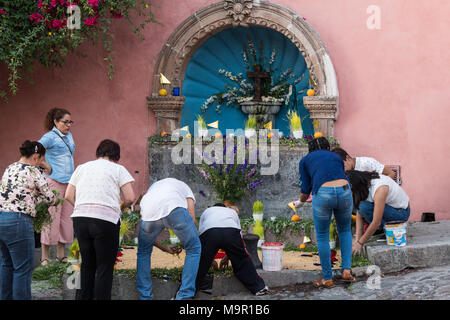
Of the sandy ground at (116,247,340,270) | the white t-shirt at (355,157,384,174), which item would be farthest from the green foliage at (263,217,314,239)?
the white t-shirt at (355,157,384,174)

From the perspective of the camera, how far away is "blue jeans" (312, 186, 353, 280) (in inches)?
179

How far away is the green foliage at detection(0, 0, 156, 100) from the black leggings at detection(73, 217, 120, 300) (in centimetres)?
326

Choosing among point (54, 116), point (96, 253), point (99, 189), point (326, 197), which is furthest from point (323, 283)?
point (54, 116)

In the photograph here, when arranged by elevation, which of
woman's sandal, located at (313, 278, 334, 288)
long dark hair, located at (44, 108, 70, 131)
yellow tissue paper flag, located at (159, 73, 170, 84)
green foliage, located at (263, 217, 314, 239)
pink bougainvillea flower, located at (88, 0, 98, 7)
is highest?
pink bougainvillea flower, located at (88, 0, 98, 7)

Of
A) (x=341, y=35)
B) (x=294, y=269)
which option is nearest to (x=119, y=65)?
(x=341, y=35)

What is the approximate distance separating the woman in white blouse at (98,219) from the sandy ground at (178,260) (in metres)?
1.09

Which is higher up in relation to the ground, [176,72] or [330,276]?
[176,72]

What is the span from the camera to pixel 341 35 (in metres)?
7.40

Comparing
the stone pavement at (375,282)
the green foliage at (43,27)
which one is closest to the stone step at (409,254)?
the stone pavement at (375,282)

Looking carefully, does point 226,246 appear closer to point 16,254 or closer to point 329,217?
point 329,217

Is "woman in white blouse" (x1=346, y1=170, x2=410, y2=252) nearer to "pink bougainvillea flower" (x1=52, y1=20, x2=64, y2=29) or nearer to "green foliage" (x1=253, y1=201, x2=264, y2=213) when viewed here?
"green foliage" (x1=253, y1=201, x2=264, y2=213)

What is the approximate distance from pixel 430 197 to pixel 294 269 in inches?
121

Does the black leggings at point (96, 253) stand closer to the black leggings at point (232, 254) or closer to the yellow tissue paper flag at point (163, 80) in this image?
the black leggings at point (232, 254)

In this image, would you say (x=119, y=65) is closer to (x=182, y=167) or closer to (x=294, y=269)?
(x=182, y=167)
